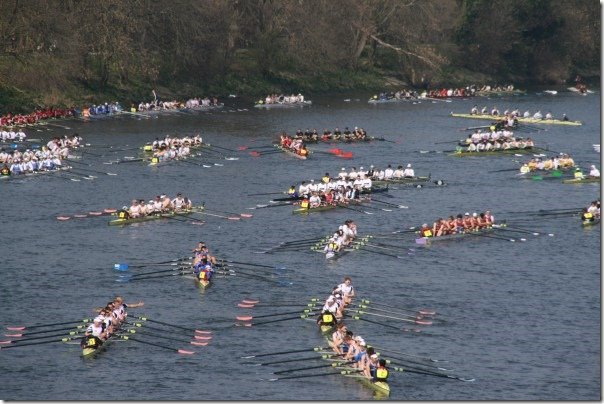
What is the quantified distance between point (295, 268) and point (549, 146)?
36705 mm

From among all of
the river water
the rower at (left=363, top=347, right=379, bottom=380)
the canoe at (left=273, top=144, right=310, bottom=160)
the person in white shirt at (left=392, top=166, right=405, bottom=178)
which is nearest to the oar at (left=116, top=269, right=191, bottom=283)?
the river water

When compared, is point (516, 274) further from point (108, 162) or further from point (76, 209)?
point (108, 162)

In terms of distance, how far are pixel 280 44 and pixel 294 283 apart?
6604cm

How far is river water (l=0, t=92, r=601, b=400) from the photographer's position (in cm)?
3506

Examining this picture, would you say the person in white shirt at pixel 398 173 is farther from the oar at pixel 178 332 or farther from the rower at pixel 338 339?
the rower at pixel 338 339

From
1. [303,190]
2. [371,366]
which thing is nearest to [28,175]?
[303,190]

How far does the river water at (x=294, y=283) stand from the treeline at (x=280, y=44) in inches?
635

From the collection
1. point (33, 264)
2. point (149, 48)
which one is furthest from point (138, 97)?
point (33, 264)

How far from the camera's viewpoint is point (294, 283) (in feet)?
147

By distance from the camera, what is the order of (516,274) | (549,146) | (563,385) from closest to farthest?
(563,385), (516,274), (549,146)

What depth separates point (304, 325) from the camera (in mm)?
40188

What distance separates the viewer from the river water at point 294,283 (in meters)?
35.1

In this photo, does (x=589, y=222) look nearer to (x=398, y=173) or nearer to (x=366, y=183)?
(x=366, y=183)

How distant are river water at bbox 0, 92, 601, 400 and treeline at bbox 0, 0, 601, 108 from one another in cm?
1612
